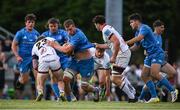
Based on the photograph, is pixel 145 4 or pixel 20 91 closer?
pixel 20 91

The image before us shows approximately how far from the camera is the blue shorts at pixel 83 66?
2631 cm

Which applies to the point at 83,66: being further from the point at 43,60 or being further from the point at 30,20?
the point at 30,20

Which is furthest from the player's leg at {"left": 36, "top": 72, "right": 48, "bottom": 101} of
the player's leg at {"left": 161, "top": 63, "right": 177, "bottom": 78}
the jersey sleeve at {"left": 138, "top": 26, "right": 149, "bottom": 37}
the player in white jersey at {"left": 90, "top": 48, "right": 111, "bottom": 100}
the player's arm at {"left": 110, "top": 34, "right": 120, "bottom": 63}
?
the player in white jersey at {"left": 90, "top": 48, "right": 111, "bottom": 100}

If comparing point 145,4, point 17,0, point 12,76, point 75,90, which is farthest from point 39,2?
point 75,90

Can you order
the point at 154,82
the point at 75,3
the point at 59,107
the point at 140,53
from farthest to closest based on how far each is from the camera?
the point at 140,53, the point at 75,3, the point at 154,82, the point at 59,107

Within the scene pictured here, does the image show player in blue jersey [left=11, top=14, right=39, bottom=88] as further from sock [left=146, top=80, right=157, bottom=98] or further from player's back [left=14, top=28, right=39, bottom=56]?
sock [left=146, top=80, right=157, bottom=98]

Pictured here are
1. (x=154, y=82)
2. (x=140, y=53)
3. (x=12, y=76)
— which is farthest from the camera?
(x=140, y=53)

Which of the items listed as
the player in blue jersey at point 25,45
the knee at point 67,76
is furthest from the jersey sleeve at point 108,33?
the player in blue jersey at point 25,45

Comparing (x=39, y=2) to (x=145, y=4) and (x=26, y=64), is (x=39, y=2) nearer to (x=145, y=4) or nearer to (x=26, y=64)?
(x=145, y=4)

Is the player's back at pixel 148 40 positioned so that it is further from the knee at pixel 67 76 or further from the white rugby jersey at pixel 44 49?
the white rugby jersey at pixel 44 49

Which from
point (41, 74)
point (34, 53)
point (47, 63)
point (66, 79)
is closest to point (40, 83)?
point (41, 74)

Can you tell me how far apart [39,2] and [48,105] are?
2556 centimetres

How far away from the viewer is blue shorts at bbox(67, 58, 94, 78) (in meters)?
26.3

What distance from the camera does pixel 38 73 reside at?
88.0ft
